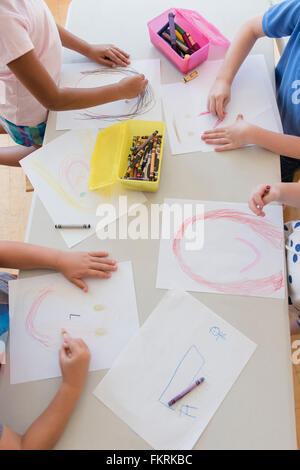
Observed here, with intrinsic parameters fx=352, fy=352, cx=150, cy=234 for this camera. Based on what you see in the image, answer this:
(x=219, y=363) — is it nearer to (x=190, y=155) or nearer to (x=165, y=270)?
(x=165, y=270)

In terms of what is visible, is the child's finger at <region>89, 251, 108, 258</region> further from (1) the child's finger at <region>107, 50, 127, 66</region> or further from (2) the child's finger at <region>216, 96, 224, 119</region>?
(1) the child's finger at <region>107, 50, 127, 66</region>

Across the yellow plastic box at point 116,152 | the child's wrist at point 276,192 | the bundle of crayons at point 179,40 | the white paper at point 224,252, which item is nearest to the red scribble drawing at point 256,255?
the white paper at point 224,252

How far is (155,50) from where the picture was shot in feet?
3.42

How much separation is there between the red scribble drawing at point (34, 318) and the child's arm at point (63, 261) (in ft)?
0.19

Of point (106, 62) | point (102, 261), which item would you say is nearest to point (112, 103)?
point (106, 62)

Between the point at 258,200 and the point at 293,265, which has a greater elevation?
the point at 258,200

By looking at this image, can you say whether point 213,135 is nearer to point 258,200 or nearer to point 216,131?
point 216,131

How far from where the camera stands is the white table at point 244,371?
0.65m

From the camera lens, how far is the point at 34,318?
0.75 m

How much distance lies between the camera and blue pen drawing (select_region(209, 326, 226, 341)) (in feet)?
2.33

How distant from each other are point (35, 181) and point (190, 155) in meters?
0.40

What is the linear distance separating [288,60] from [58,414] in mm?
1024
